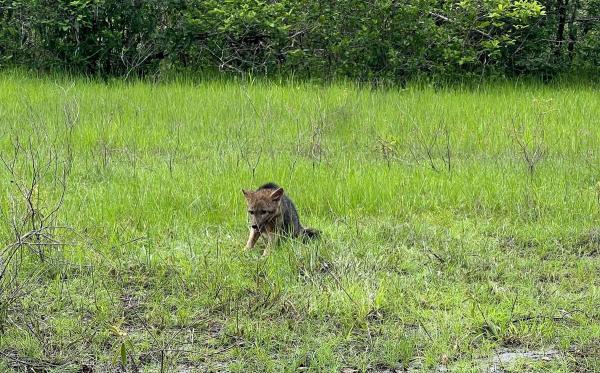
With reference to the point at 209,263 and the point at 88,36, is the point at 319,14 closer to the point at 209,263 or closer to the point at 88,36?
the point at 88,36

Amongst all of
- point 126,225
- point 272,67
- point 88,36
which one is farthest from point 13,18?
point 126,225

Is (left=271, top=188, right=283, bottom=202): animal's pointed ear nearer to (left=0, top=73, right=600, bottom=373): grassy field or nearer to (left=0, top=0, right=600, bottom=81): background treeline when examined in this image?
(left=0, top=73, right=600, bottom=373): grassy field

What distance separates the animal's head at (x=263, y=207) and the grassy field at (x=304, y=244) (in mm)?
225

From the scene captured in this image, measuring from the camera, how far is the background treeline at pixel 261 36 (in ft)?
45.5

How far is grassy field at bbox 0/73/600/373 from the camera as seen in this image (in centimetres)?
484

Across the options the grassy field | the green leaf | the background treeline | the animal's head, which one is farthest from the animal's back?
the background treeline

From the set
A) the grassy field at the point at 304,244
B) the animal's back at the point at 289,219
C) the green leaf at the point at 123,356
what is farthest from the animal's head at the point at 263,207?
the green leaf at the point at 123,356

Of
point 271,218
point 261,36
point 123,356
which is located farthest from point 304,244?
point 261,36

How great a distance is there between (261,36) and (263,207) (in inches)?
341

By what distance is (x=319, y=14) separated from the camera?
1410 centimetres

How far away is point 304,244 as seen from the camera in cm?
618

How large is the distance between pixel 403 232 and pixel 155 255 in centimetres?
182

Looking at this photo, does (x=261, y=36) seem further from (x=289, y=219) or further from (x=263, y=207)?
(x=263, y=207)

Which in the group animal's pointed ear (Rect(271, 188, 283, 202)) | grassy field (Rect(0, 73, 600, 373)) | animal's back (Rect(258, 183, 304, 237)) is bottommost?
grassy field (Rect(0, 73, 600, 373))
